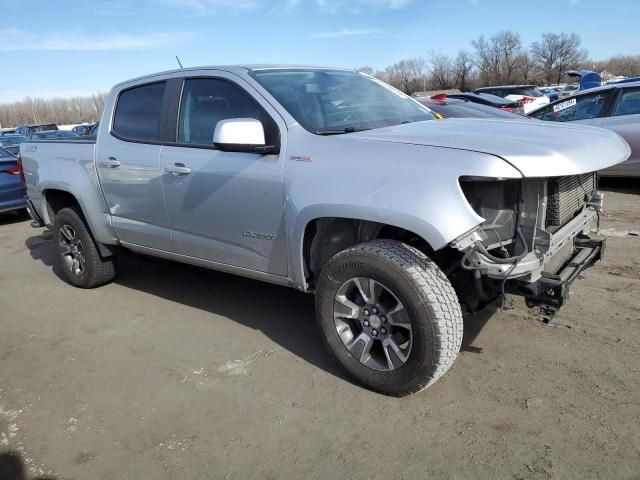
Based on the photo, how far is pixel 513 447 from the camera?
2.46 m

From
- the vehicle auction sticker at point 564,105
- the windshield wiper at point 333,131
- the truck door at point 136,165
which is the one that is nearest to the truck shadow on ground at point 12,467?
the truck door at point 136,165

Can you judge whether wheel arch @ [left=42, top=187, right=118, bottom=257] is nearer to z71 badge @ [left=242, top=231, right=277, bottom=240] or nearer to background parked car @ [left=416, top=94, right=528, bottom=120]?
z71 badge @ [left=242, top=231, right=277, bottom=240]

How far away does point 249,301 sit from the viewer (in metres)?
4.50

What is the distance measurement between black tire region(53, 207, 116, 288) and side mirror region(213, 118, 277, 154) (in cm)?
242

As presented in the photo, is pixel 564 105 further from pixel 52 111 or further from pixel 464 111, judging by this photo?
pixel 52 111

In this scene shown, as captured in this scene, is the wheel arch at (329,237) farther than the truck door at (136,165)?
No

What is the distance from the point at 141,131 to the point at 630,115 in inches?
256

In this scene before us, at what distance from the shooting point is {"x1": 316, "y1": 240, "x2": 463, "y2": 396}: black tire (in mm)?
2609

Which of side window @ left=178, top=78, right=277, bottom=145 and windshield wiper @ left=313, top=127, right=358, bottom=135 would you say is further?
side window @ left=178, top=78, right=277, bottom=145

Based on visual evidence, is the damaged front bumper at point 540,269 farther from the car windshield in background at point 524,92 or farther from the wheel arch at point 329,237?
the car windshield in background at point 524,92

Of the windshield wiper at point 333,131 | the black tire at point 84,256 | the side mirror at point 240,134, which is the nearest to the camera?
the side mirror at point 240,134

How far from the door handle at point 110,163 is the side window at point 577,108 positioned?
6610 millimetres

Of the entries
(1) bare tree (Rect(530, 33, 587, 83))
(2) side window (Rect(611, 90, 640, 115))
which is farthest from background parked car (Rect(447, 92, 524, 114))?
(1) bare tree (Rect(530, 33, 587, 83))

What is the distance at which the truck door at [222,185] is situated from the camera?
3215 millimetres
